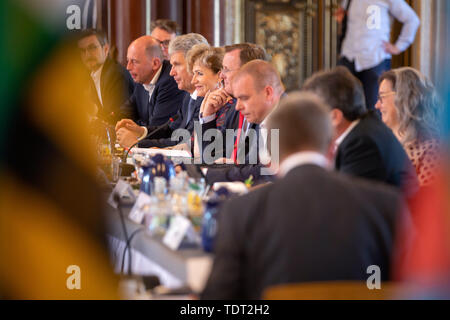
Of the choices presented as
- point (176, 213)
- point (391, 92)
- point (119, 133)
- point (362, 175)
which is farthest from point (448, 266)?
point (119, 133)

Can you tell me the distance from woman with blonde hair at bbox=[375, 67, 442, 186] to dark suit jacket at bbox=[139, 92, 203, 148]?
5.19 feet

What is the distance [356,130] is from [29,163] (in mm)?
2075

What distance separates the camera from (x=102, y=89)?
→ 6.71m

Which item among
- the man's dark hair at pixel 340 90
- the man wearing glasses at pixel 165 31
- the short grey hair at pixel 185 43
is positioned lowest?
the man's dark hair at pixel 340 90

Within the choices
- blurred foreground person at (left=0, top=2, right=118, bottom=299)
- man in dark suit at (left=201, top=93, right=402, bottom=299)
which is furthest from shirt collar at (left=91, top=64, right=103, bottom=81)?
blurred foreground person at (left=0, top=2, right=118, bottom=299)

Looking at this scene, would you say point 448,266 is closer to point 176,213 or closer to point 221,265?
point 221,265

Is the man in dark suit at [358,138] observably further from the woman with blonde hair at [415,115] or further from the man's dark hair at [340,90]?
the woman with blonde hair at [415,115]

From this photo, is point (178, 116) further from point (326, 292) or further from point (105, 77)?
point (326, 292)

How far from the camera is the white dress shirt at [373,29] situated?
7313 mm

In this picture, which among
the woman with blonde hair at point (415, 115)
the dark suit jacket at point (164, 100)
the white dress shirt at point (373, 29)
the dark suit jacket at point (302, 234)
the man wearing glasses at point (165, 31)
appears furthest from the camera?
the white dress shirt at point (373, 29)

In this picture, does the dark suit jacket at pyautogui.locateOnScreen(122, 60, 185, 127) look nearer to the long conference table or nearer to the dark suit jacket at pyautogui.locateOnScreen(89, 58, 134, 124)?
the dark suit jacket at pyautogui.locateOnScreen(89, 58, 134, 124)

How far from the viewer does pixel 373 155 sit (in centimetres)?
288

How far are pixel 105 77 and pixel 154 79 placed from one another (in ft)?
2.48

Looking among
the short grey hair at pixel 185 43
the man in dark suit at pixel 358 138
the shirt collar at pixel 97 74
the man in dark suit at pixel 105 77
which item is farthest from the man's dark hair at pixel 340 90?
the shirt collar at pixel 97 74
